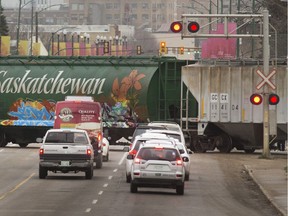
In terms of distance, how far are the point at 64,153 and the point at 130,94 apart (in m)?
20.8

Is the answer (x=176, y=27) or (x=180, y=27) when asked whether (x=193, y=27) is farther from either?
(x=176, y=27)

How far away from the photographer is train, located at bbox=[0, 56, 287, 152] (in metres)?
54.7

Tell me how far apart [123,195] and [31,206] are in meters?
4.40

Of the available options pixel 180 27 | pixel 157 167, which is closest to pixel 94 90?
pixel 180 27

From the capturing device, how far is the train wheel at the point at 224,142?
55062 millimetres

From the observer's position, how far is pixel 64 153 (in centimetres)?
3588

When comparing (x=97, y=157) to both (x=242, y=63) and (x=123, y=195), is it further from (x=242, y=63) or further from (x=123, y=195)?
(x=242, y=63)

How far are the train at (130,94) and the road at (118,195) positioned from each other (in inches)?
390

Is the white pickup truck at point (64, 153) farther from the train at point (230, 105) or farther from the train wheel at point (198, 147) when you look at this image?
the train wheel at point (198, 147)

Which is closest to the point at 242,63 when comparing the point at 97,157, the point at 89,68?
the point at 89,68

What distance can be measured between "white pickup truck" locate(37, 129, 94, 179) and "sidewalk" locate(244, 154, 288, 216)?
234 inches

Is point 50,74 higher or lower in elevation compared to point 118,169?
higher

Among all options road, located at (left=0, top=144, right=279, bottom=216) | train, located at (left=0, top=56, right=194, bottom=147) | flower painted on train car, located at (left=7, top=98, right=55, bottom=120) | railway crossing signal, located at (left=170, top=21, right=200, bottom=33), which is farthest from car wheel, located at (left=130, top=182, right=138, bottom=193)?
flower painted on train car, located at (left=7, top=98, right=55, bottom=120)

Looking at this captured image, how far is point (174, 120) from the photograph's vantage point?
185ft
